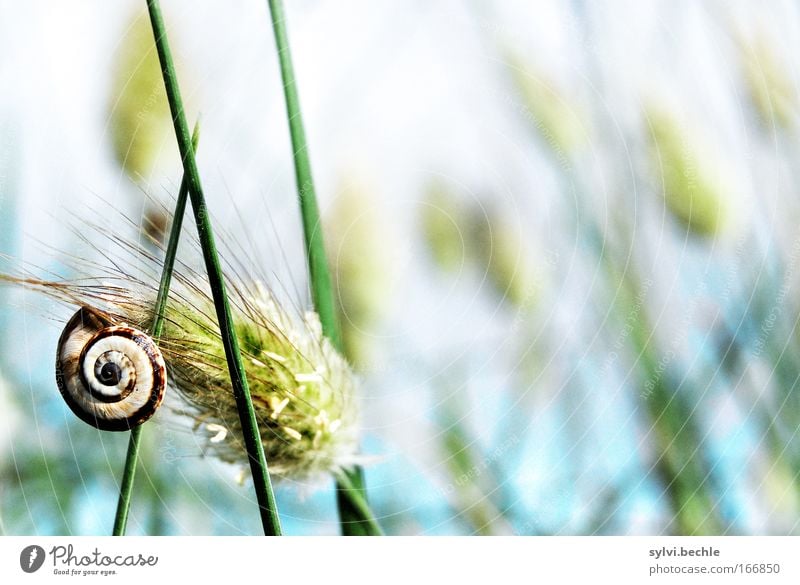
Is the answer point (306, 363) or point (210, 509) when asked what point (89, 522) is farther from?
point (306, 363)

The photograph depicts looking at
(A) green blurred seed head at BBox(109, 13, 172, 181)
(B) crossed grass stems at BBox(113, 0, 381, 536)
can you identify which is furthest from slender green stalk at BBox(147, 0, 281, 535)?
(A) green blurred seed head at BBox(109, 13, 172, 181)

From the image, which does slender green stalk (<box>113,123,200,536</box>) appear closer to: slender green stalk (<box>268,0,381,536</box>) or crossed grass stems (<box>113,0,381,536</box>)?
crossed grass stems (<box>113,0,381,536</box>)

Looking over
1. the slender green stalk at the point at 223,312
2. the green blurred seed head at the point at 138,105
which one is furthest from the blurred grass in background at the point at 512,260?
the slender green stalk at the point at 223,312

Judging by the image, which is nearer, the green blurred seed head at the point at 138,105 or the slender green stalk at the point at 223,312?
the slender green stalk at the point at 223,312

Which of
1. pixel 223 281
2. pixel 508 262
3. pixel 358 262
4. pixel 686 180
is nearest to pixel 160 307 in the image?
pixel 223 281

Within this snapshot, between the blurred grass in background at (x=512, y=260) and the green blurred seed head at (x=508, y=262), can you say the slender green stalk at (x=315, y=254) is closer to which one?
the blurred grass in background at (x=512, y=260)

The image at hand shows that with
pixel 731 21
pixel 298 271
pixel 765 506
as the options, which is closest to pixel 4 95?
pixel 298 271
